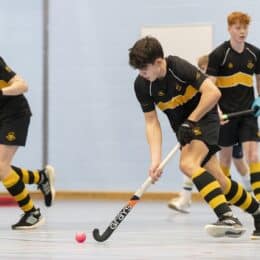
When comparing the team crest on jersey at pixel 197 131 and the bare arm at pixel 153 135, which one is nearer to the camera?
the team crest on jersey at pixel 197 131

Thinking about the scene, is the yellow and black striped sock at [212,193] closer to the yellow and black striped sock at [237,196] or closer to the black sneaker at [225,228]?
the black sneaker at [225,228]

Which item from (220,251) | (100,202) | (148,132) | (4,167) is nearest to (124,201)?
(100,202)

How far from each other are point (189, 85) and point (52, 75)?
14.6ft

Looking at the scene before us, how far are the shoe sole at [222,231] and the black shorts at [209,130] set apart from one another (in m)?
0.42

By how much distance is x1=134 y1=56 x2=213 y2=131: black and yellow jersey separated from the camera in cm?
413

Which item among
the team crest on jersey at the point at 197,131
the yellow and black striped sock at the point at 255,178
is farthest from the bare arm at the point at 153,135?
the yellow and black striped sock at the point at 255,178

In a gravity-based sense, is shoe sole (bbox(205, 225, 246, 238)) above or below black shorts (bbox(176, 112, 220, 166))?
below

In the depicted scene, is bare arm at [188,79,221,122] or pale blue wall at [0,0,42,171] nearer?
bare arm at [188,79,221,122]

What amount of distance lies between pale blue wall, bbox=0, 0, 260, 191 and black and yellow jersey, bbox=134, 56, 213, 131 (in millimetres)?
3838

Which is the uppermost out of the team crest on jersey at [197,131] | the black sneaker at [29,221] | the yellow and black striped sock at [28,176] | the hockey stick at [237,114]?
the team crest on jersey at [197,131]

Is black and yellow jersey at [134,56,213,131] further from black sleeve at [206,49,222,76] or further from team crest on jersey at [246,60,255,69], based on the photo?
team crest on jersey at [246,60,255,69]

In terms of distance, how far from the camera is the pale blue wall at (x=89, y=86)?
8266mm

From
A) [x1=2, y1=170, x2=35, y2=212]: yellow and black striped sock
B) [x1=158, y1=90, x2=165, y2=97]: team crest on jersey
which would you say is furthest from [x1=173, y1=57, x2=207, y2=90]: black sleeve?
[x1=2, y1=170, x2=35, y2=212]: yellow and black striped sock

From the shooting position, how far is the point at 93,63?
27.6 ft
